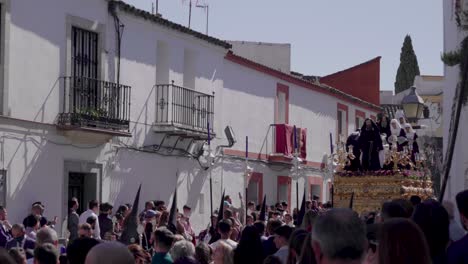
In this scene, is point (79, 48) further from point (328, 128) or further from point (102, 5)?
point (328, 128)

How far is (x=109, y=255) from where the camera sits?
4.35m

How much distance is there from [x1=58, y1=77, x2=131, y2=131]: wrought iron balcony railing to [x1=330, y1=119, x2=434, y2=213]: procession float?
225 inches

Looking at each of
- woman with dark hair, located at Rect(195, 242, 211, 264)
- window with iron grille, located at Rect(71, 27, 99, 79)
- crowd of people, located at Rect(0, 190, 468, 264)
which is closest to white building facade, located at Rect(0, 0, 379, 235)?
window with iron grille, located at Rect(71, 27, 99, 79)

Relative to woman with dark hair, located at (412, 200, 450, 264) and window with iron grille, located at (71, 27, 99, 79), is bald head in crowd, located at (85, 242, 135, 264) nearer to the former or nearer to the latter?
woman with dark hair, located at (412, 200, 450, 264)

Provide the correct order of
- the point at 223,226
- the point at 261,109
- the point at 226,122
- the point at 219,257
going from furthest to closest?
the point at 261,109 < the point at 226,122 < the point at 223,226 < the point at 219,257

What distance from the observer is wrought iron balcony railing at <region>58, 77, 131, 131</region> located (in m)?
19.0

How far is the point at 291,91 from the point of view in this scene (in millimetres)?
29609

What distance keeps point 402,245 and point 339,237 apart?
772 millimetres

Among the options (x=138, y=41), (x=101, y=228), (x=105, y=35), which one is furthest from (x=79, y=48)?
(x=101, y=228)

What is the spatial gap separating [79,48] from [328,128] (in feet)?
46.6

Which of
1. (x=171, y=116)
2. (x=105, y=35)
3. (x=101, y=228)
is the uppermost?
(x=105, y=35)

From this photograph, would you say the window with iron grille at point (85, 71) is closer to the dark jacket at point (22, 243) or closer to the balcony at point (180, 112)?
the balcony at point (180, 112)

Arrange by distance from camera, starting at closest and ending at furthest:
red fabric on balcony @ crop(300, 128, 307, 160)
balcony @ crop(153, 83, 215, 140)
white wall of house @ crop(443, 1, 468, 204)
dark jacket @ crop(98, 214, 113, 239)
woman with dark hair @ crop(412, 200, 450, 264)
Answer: woman with dark hair @ crop(412, 200, 450, 264) < dark jacket @ crop(98, 214, 113, 239) < white wall of house @ crop(443, 1, 468, 204) < balcony @ crop(153, 83, 215, 140) < red fabric on balcony @ crop(300, 128, 307, 160)

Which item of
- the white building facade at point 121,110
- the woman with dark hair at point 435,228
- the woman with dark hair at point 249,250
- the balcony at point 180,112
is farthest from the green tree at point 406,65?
the woman with dark hair at point 435,228
